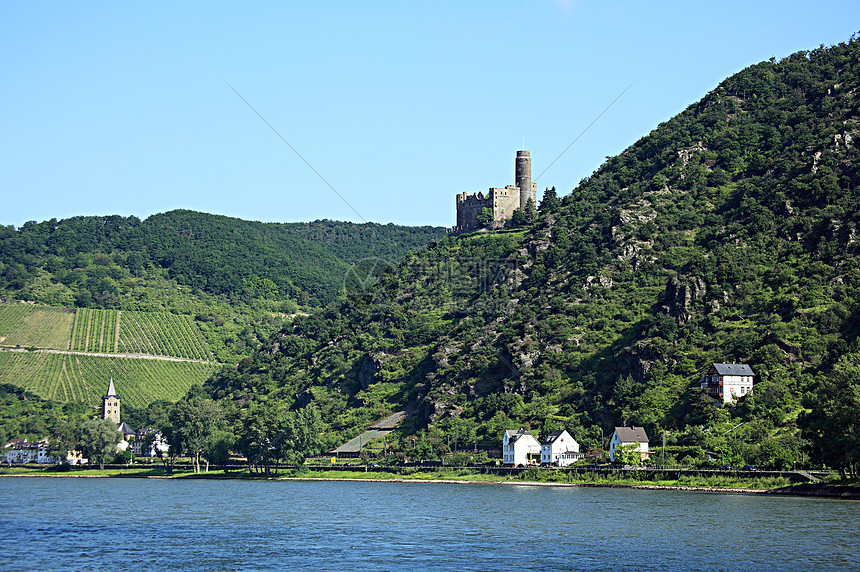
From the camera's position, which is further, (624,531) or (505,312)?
(505,312)

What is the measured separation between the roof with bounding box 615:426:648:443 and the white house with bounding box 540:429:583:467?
735 centimetres

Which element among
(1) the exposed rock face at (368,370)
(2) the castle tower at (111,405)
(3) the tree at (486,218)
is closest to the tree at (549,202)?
(3) the tree at (486,218)

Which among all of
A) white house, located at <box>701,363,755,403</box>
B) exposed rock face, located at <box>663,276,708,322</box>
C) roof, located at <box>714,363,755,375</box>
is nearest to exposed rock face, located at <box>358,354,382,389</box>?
exposed rock face, located at <box>663,276,708,322</box>

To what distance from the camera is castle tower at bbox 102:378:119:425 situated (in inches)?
7338

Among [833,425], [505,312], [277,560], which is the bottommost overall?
[277,560]

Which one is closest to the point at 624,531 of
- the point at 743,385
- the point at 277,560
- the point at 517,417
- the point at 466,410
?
the point at 277,560

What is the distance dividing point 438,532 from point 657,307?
233 ft

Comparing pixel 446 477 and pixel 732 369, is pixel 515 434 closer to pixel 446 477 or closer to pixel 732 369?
pixel 446 477

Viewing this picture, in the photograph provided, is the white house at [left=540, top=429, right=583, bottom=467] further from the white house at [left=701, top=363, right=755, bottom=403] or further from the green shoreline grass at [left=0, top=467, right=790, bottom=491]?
the white house at [left=701, top=363, right=755, bottom=403]

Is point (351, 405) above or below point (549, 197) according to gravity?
below

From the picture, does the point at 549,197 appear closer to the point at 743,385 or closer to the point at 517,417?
the point at 517,417

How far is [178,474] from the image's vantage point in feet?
436

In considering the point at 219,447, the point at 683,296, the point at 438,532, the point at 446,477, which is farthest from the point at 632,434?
the point at 219,447

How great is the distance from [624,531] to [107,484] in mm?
76404
